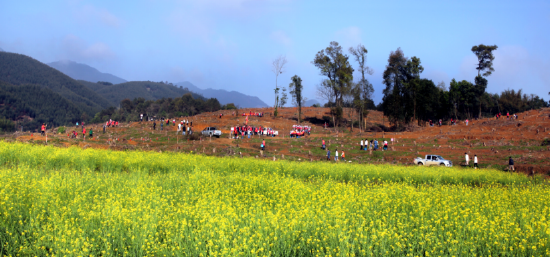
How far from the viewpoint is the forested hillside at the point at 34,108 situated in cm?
12438

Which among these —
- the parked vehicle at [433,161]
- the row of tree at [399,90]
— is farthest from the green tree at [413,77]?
the parked vehicle at [433,161]

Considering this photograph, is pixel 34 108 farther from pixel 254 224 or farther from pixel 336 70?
pixel 254 224

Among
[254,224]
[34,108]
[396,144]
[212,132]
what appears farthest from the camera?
[34,108]

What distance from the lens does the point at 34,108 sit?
132875 millimetres

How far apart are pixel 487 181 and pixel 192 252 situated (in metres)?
17.2

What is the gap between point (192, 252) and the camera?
6129mm

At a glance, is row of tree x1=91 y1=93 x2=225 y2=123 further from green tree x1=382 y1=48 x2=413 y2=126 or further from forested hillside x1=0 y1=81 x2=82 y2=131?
green tree x1=382 y1=48 x2=413 y2=126

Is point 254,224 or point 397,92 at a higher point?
point 397,92

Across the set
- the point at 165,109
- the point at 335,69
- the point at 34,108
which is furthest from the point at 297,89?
the point at 34,108

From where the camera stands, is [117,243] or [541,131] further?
[541,131]

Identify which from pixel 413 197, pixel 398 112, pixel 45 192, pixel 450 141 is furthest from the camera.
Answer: pixel 398 112

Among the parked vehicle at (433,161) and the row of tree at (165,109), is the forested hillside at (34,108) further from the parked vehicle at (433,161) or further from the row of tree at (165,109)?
the parked vehicle at (433,161)

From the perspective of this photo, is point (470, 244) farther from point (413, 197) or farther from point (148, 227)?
point (148, 227)

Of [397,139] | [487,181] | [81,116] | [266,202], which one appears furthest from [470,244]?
[81,116]
